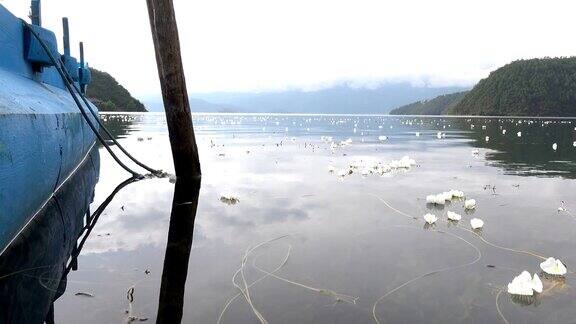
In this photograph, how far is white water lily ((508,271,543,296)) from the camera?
12.9 ft

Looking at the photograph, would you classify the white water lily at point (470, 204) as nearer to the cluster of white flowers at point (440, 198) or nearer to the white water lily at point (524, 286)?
the cluster of white flowers at point (440, 198)

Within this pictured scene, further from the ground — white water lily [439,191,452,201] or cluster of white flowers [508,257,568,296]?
white water lily [439,191,452,201]

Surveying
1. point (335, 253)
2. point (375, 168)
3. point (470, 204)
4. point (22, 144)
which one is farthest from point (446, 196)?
point (22, 144)

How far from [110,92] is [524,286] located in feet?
469

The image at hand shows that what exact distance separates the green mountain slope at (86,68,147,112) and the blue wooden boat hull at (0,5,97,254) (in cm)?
12369

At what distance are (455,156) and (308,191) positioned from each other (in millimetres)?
9018

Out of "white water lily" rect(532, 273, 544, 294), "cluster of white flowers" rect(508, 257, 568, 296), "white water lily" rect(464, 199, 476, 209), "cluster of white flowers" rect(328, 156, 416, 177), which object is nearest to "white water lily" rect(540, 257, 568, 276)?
"cluster of white flowers" rect(508, 257, 568, 296)

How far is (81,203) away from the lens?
7.56 metres

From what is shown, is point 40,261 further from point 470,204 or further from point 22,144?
point 470,204

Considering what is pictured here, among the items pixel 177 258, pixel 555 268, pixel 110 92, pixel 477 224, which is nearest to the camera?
pixel 555 268

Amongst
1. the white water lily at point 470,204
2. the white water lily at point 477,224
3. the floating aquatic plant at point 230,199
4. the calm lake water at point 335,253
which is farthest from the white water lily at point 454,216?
the floating aquatic plant at point 230,199

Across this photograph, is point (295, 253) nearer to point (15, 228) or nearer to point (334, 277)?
point (334, 277)

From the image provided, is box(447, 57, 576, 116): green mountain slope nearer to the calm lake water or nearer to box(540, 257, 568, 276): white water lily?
the calm lake water

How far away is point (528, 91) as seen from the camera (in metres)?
147
